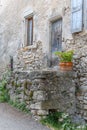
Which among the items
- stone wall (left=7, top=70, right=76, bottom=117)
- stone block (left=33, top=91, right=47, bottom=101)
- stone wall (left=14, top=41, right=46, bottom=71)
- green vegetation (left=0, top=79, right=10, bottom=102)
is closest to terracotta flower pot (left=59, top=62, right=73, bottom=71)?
stone wall (left=7, top=70, right=76, bottom=117)

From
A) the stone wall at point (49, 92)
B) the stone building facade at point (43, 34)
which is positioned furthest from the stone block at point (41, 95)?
the stone building facade at point (43, 34)

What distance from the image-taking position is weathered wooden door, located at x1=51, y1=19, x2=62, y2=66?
9.31 m

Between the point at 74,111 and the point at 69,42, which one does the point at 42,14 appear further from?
the point at 74,111

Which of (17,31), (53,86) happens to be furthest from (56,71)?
(17,31)

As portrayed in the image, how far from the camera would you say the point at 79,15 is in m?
8.15

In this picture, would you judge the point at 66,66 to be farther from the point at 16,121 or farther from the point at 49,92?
A: the point at 16,121

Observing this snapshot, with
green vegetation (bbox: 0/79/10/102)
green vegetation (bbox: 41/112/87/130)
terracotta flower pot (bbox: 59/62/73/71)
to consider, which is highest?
terracotta flower pot (bbox: 59/62/73/71)

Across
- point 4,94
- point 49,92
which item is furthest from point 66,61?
point 4,94

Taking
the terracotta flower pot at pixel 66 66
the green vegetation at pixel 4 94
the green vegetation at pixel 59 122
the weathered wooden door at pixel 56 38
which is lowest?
the green vegetation at pixel 59 122

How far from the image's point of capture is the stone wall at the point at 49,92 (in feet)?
24.5

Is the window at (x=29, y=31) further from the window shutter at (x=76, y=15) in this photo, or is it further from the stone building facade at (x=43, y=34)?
the window shutter at (x=76, y=15)

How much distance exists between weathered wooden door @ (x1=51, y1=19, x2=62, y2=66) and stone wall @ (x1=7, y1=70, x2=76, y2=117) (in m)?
1.51

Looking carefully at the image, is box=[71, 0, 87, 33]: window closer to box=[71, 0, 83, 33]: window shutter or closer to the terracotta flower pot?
box=[71, 0, 83, 33]: window shutter

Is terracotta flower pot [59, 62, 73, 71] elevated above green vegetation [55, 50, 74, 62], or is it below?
below
